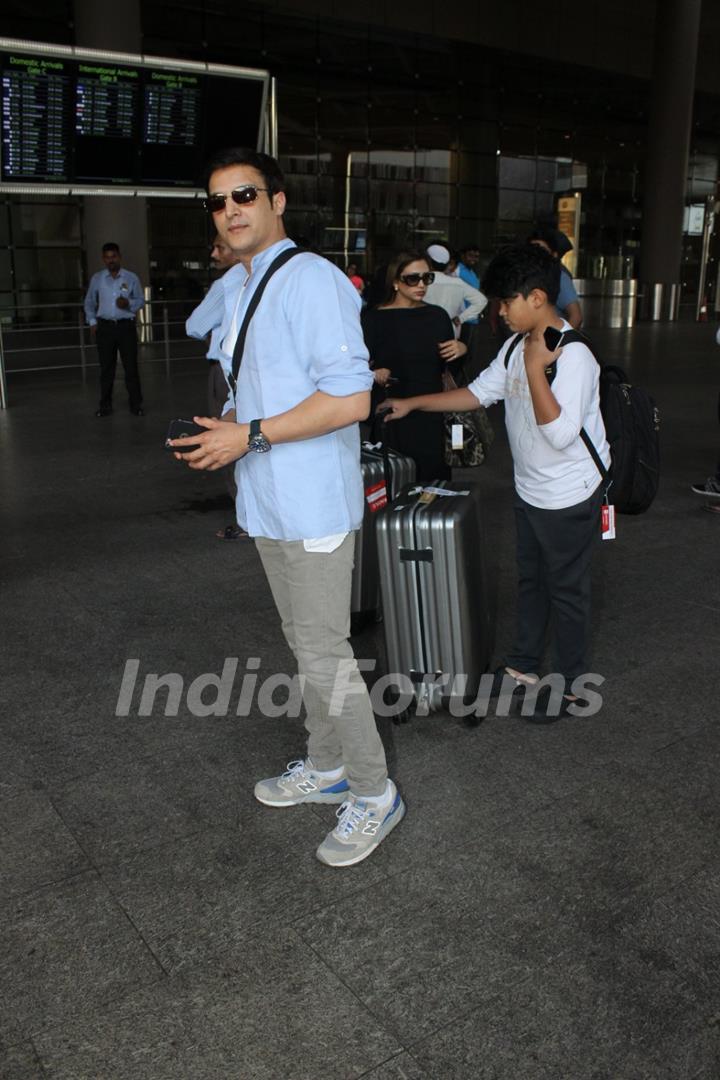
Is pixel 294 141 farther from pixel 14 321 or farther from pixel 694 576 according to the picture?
pixel 694 576

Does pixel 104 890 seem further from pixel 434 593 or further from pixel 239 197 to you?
pixel 239 197

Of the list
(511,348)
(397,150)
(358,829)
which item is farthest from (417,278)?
(397,150)

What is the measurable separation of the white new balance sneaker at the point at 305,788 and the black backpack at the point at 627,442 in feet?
4.92

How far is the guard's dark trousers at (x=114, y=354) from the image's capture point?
11102mm

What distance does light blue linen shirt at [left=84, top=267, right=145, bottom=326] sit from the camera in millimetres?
10961

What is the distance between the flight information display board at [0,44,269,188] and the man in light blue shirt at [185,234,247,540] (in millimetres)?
4955

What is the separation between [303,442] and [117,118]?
29.7 feet

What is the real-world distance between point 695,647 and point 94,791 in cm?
284

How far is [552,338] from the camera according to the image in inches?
134

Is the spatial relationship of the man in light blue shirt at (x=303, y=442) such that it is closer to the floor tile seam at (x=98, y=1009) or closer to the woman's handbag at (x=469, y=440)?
the floor tile seam at (x=98, y=1009)

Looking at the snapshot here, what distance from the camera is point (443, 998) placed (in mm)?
2365

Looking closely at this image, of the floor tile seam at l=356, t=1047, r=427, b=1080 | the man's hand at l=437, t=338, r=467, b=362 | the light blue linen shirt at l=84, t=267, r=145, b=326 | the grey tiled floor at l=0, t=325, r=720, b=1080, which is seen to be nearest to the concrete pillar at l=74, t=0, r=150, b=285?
the light blue linen shirt at l=84, t=267, r=145, b=326

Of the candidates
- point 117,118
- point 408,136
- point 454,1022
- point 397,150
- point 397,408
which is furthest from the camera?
point 408,136

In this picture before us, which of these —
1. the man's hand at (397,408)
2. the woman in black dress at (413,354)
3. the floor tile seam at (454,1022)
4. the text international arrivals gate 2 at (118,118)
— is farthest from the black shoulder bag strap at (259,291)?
the text international arrivals gate 2 at (118,118)
